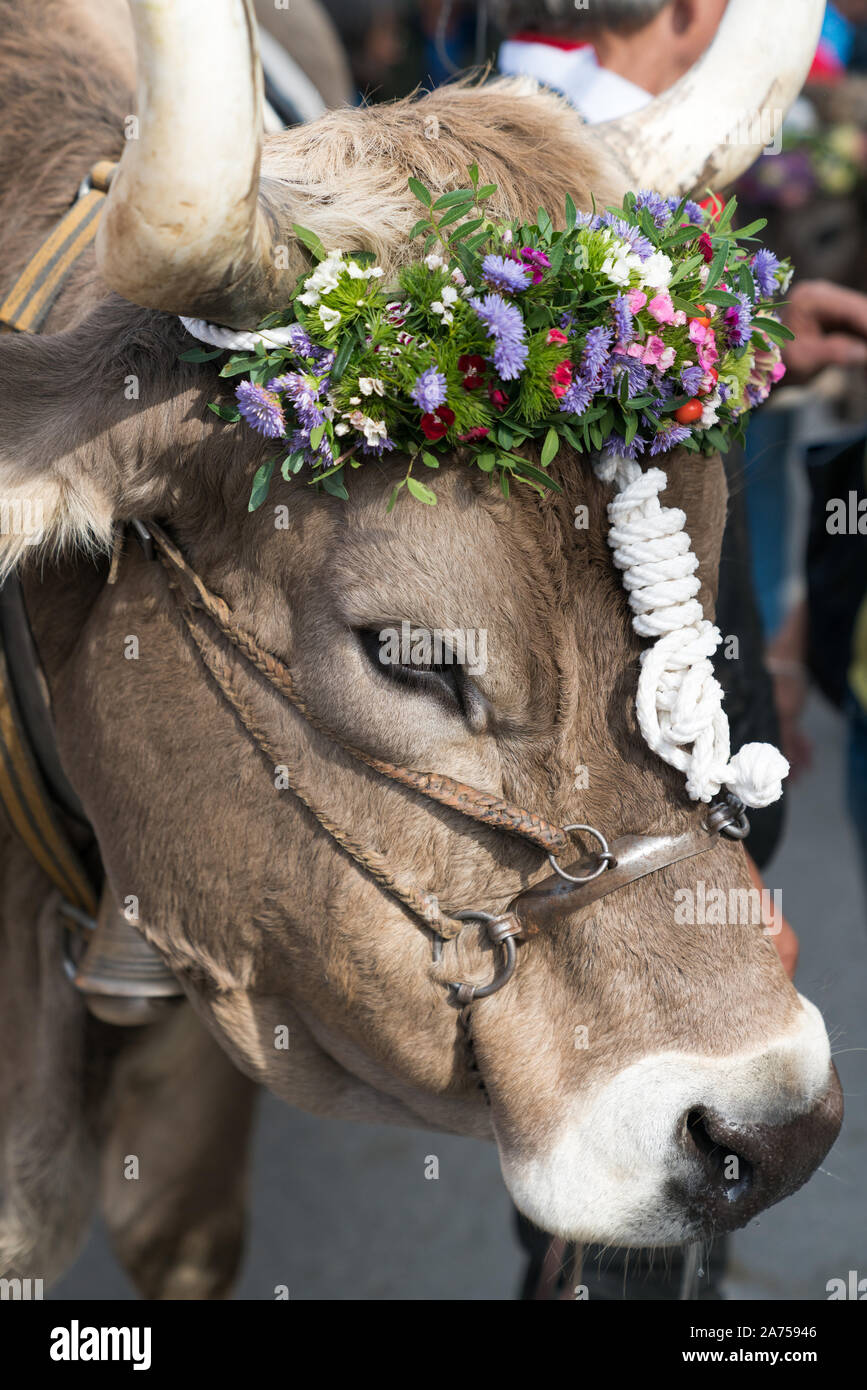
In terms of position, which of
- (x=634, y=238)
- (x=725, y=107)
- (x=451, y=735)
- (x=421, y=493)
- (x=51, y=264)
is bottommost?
(x=451, y=735)

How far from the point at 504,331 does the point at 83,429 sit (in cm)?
60

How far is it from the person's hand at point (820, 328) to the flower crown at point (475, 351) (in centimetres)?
138

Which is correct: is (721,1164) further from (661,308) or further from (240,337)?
(240,337)

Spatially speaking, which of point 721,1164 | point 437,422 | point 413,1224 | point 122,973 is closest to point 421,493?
point 437,422

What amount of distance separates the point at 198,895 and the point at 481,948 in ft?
1.50

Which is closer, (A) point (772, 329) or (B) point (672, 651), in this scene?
(B) point (672, 651)

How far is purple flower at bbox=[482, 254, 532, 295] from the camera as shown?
164cm

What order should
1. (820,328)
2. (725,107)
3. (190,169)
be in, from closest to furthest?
(190,169)
(725,107)
(820,328)

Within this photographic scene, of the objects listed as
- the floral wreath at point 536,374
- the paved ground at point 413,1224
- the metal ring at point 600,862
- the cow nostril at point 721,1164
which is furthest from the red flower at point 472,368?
the paved ground at point 413,1224

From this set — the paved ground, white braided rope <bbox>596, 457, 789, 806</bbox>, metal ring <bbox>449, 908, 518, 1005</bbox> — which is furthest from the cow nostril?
the paved ground

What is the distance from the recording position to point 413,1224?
4156 millimetres

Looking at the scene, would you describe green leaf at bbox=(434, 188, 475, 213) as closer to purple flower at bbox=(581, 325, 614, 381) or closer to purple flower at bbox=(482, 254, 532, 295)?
purple flower at bbox=(482, 254, 532, 295)

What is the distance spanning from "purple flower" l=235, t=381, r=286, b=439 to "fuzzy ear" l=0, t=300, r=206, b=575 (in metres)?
0.12

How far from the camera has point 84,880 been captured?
2465mm
